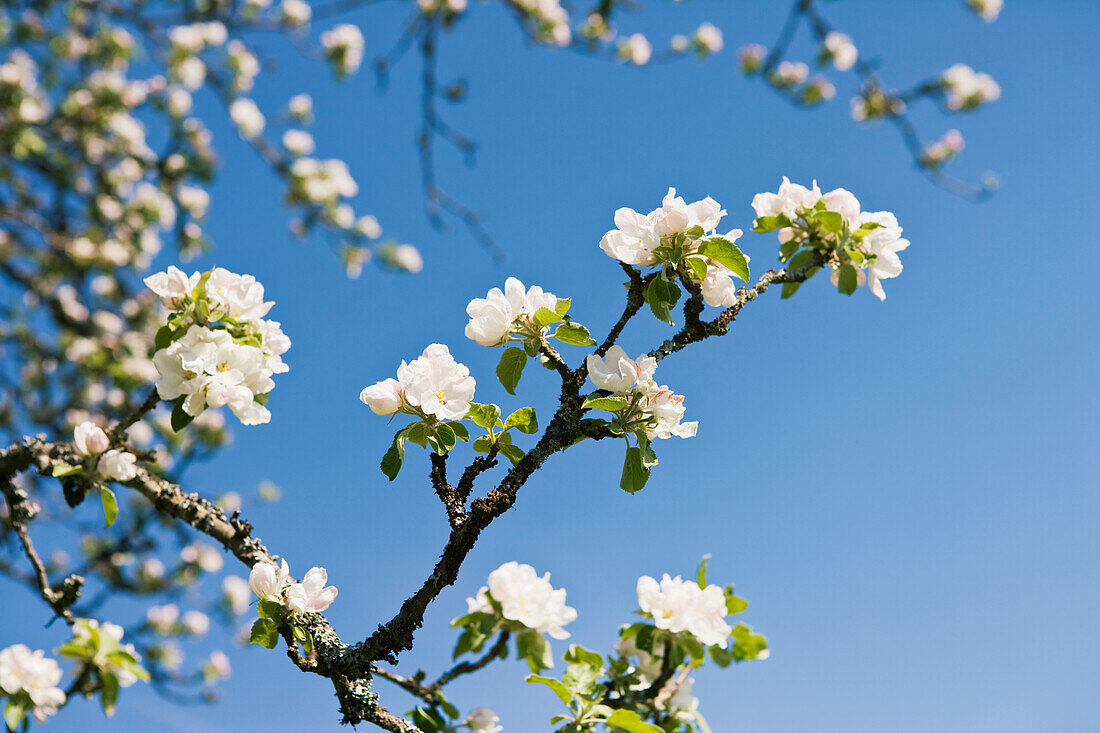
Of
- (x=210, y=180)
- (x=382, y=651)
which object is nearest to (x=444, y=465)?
(x=382, y=651)

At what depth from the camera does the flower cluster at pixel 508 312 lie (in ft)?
4.35

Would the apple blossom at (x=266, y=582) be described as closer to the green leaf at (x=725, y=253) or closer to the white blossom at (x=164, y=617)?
the green leaf at (x=725, y=253)

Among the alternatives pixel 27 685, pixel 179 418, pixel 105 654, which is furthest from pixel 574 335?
pixel 27 685

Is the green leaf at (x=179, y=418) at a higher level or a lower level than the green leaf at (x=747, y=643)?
higher

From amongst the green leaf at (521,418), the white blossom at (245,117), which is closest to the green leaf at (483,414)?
the green leaf at (521,418)

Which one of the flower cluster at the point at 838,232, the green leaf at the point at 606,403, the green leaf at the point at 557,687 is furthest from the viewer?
the flower cluster at the point at 838,232

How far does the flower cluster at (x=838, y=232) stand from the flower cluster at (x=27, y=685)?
5.42ft

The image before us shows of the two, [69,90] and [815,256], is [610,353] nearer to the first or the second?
[815,256]

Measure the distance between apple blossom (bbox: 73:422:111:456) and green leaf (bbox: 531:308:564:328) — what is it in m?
1.08

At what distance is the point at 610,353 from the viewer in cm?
127

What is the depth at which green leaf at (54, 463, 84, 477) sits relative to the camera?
5.45 feet

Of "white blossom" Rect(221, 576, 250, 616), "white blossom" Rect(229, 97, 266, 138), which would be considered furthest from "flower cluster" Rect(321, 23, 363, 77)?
"white blossom" Rect(221, 576, 250, 616)

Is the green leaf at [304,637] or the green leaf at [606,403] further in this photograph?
the green leaf at [304,637]

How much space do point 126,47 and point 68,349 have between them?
86.1 inches
